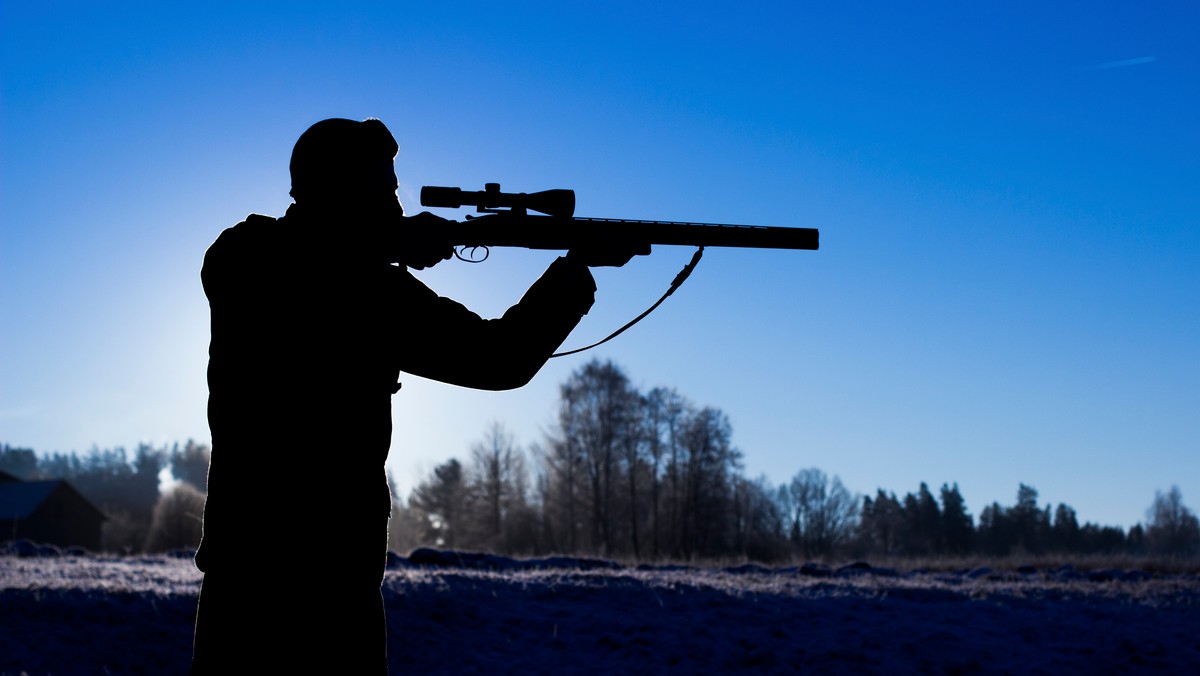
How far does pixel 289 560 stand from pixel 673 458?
2463 inches

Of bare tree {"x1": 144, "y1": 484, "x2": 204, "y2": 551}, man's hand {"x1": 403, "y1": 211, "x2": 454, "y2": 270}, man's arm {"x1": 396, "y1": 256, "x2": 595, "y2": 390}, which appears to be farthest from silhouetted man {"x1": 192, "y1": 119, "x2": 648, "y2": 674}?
bare tree {"x1": 144, "y1": 484, "x2": 204, "y2": 551}

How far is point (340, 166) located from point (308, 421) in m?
0.80

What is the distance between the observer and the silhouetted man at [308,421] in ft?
8.64

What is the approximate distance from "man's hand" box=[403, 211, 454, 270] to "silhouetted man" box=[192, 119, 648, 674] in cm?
41

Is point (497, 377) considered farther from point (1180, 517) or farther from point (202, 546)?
point (1180, 517)

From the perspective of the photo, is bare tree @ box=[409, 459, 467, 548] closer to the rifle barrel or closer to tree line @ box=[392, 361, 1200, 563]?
Answer: tree line @ box=[392, 361, 1200, 563]

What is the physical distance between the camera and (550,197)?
3.83 metres

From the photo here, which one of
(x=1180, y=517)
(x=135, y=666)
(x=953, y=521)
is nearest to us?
(x=135, y=666)

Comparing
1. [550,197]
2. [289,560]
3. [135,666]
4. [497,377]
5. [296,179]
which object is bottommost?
[135,666]

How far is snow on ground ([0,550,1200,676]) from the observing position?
36.6 feet

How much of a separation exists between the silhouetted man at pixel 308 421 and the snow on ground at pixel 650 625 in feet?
29.6

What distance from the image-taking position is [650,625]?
500 inches

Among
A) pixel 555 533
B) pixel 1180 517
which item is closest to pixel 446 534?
pixel 555 533

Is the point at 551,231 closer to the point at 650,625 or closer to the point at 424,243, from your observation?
the point at 424,243
